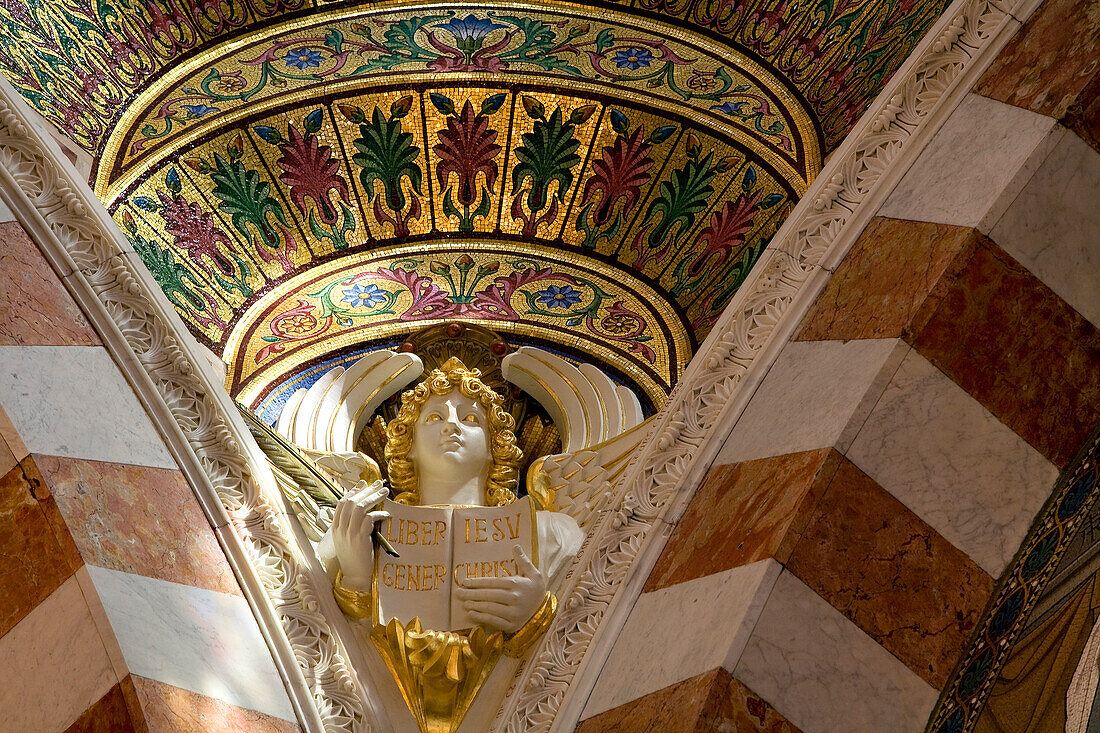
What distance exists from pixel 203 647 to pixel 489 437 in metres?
0.93

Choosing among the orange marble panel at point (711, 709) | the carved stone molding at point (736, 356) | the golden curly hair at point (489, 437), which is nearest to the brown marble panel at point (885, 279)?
the carved stone molding at point (736, 356)

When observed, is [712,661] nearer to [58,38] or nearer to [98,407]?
[98,407]

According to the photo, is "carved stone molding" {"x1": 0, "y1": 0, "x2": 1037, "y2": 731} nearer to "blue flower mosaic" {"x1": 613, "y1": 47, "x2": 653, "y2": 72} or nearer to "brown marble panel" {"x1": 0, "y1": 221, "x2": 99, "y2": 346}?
"brown marble panel" {"x1": 0, "y1": 221, "x2": 99, "y2": 346}

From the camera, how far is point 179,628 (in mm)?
2605

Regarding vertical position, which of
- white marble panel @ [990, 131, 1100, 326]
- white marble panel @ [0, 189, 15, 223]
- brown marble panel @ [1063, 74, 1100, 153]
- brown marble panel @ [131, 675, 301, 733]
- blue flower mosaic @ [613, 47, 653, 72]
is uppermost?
blue flower mosaic @ [613, 47, 653, 72]

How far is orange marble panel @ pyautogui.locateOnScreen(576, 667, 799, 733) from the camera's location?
243cm

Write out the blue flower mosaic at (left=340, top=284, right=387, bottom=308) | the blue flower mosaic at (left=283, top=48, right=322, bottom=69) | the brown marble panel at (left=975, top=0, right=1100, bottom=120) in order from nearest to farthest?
1. the brown marble panel at (left=975, top=0, right=1100, bottom=120)
2. the blue flower mosaic at (left=283, top=48, right=322, bottom=69)
3. the blue flower mosaic at (left=340, top=284, right=387, bottom=308)

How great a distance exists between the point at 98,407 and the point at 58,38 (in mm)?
1126

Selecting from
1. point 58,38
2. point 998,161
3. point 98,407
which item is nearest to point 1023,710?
point 998,161

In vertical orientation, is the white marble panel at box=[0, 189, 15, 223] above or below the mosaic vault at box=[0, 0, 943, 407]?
below

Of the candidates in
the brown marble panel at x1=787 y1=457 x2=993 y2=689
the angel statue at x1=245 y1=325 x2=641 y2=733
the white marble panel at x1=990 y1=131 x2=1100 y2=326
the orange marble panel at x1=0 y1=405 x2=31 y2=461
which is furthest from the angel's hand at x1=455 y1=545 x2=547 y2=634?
the white marble panel at x1=990 y1=131 x2=1100 y2=326

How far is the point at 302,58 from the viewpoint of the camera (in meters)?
3.27

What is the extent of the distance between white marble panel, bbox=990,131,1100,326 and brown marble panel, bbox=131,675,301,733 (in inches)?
71.1

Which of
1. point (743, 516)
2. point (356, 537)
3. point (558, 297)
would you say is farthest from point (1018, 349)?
point (558, 297)
